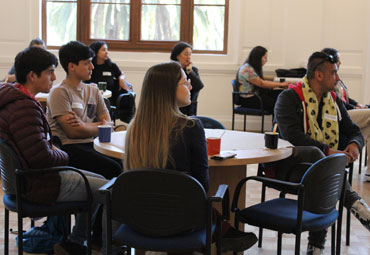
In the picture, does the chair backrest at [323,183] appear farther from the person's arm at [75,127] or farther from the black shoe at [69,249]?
the person's arm at [75,127]

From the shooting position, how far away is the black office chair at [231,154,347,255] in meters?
2.29

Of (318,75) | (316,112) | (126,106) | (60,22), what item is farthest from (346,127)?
(60,22)

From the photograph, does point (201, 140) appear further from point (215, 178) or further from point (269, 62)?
point (269, 62)

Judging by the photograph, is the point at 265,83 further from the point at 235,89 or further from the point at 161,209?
the point at 161,209

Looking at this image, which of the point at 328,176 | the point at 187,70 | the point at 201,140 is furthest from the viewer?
the point at 187,70

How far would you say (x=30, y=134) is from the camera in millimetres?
2479

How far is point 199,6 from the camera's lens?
26.4 feet

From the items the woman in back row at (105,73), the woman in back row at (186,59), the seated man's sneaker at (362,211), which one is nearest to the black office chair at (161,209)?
the seated man's sneaker at (362,211)

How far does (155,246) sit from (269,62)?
6.26 m

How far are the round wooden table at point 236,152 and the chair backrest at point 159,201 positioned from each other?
441 mm

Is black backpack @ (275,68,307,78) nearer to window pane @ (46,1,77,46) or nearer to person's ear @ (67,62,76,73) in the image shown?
window pane @ (46,1,77,46)

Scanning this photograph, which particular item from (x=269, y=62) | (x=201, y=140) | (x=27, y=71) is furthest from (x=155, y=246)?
(x=269, y=62)

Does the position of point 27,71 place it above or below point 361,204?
above

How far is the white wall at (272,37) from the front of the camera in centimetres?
782
